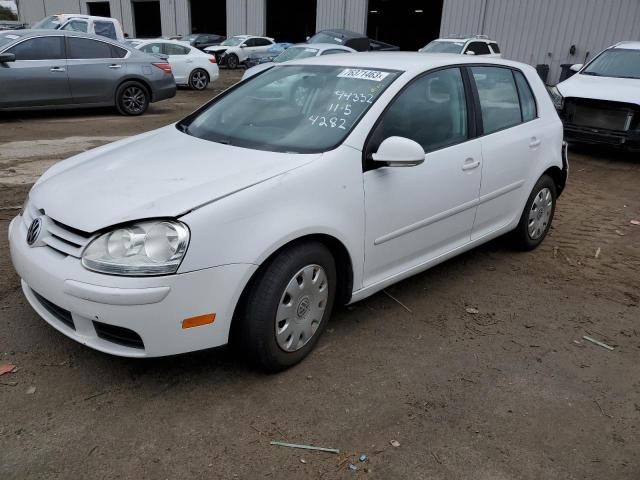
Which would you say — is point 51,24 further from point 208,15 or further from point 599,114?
point 208,15

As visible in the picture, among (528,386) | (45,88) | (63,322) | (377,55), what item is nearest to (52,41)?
(45,88)

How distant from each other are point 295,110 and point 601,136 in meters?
6.53

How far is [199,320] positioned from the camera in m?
2.56

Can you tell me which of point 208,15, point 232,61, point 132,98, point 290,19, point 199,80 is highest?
point 208,15

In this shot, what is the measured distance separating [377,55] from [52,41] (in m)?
7.82

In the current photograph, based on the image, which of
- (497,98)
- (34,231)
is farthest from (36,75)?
(497,98)

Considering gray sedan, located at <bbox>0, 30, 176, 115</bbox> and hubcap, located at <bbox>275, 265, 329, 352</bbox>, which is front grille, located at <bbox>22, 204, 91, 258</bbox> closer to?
hubcap, located at <bbox>275, 265, 329, 352</bbox>

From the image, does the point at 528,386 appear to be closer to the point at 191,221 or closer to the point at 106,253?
the point at 191,221

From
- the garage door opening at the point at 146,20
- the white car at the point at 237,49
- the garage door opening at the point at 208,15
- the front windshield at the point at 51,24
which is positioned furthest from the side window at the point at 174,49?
the garage door opening at the point at 208,15

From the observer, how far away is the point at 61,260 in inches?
102

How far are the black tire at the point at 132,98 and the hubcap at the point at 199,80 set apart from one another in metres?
4.64

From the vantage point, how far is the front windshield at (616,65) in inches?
358

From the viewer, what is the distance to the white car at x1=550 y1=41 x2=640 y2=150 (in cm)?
812

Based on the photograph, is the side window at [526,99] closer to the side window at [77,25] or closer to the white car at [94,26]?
the white car at [94,26]
